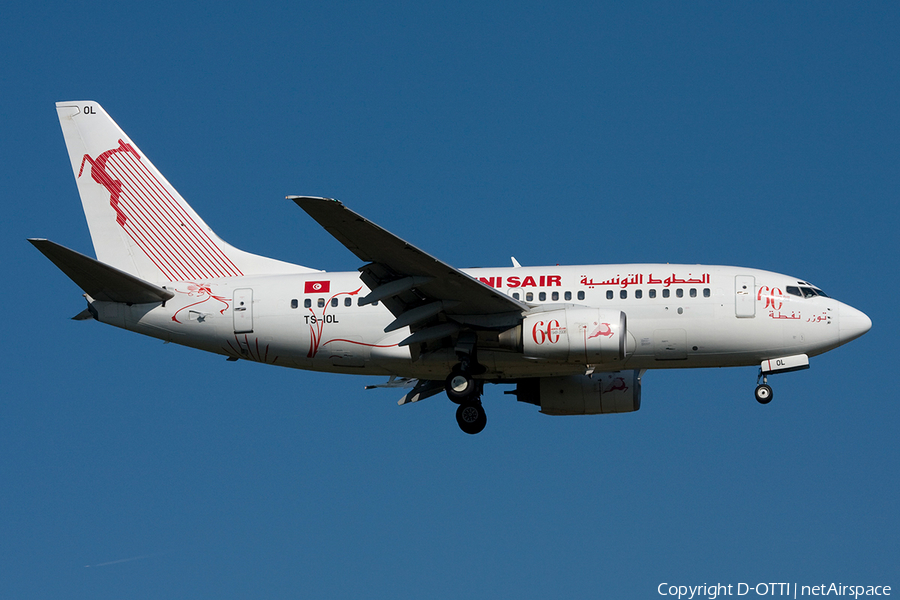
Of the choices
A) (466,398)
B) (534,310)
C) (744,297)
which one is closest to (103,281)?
(466,398)

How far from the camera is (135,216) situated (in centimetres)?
3591

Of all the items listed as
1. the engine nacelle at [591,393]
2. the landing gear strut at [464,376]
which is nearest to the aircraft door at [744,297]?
the engine nacelle at [591,393]

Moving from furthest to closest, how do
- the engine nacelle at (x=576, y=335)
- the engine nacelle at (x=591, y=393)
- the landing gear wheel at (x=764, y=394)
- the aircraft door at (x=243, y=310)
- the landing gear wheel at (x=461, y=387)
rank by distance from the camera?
the engine nacelle at (x=591, y=393) < the aircraft door at (x=243, y=310) < the landing gear wheel at (x=461, y=387) < the landing gear wheel at (x=764, y=394) < the engine nacelle at (x=576, y=335)

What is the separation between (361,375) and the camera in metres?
33.7

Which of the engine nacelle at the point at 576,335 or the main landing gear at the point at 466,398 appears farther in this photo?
the main landing gear at the point at 466,398

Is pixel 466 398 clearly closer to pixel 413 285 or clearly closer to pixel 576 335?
pixel 576 335

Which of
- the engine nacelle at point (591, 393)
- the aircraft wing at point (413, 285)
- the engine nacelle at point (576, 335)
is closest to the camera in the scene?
the aircraft wing at point (413, 285)

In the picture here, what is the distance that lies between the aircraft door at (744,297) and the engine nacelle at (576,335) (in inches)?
142

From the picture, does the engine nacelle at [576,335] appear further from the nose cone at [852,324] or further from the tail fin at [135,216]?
the tail fin at [135,216]

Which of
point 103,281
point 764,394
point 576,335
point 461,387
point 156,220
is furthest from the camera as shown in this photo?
point 156,220

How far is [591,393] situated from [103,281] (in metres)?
15.4

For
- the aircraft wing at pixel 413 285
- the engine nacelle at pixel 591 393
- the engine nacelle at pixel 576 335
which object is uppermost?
the aircraft wing at pixel 413 285

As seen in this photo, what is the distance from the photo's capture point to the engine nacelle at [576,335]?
29906 mm

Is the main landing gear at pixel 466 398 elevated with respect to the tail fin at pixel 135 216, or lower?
lower
